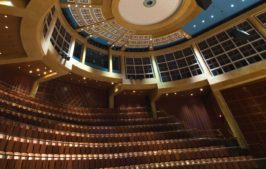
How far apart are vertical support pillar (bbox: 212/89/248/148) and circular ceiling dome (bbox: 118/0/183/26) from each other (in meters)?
3.45

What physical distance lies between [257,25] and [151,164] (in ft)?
20.3

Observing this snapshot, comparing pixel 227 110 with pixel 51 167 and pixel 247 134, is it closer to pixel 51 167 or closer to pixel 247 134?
pixel 247 134

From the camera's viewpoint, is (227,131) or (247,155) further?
(227,131)

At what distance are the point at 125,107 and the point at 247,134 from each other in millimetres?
4627

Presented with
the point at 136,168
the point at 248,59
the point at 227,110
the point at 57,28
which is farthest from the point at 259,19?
the point at 57,28

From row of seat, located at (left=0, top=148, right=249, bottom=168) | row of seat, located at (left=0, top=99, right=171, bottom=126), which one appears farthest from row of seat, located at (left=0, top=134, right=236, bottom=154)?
row of seat, located at (left=0, top=99, right=171, bottom=126)

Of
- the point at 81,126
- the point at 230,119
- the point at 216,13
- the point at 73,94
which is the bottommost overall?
the point at 230,119

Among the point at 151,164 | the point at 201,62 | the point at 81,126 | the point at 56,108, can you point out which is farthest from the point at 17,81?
the point at 201,62

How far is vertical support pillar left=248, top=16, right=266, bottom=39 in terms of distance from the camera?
20.0 feet

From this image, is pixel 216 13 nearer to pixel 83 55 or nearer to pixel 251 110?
pixel 251 110

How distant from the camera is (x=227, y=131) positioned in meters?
6.48

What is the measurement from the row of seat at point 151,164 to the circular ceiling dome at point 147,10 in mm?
4893

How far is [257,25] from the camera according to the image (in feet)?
20.6

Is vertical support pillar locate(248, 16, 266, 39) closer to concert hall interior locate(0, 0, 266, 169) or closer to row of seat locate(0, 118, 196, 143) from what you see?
concert hall interior locate(0, 0, 266, 169)
